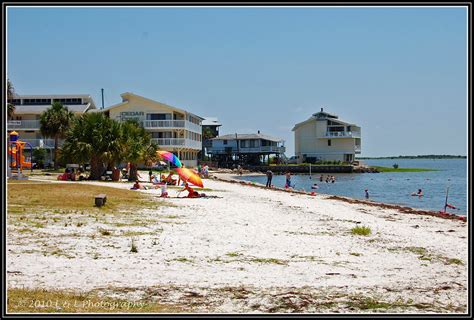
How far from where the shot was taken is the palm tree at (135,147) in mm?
39000

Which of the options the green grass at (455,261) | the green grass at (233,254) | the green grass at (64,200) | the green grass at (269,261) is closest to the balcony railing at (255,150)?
the green grass at (64,200)

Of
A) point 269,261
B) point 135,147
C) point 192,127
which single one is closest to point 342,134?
point 192,127

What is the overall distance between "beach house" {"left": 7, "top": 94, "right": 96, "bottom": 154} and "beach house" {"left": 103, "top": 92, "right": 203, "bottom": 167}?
216 inches

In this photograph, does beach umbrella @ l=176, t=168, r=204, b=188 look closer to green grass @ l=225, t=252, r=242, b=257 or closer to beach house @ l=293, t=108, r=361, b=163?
green grass @ l=225, t=252, r=242, b=257

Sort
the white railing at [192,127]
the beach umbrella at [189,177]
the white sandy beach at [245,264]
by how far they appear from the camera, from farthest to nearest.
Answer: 1. the white railing at [192,127]
2. the beach umbrella at [189,177]
3. the white sandy beach at [245,264]

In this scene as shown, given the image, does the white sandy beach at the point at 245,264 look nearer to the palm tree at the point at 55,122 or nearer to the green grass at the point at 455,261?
the green grass at the point at 455,261

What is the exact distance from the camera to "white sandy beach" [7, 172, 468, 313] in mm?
9258

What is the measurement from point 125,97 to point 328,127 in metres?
43.2

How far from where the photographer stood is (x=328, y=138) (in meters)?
101

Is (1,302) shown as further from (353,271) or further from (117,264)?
(353,271)

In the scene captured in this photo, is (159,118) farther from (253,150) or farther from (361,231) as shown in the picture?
(361,231)

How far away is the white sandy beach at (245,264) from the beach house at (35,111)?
5194 cm

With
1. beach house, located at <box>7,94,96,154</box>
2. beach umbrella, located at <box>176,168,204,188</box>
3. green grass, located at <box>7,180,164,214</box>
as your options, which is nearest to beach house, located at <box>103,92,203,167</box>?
beach house, located at <box>7,94,96,154</box>

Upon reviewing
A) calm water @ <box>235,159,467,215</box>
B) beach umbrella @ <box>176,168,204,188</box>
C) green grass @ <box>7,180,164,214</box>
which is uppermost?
beach umbrella @ <box>176,168,204,188</box>
